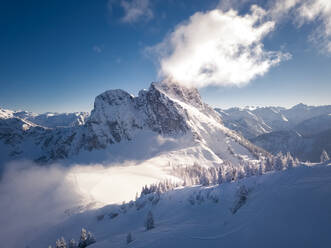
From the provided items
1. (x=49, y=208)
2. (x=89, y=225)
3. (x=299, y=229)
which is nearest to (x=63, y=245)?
(x=89, y=225)

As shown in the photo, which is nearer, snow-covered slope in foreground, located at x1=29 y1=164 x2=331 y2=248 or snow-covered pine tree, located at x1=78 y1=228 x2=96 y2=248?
snow-covered slope in foreground, located at x1=29 y1=164 x2=331 y2=248

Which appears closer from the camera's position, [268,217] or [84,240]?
[268,217]

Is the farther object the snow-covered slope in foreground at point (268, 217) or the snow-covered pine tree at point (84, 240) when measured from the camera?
the snow-covered pine tree at point (84, 240)

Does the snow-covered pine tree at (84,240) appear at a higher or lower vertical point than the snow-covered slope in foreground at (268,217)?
lower

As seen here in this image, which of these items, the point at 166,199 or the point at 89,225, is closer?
the point at 166,199

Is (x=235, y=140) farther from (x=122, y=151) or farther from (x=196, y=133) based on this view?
(x=122, y=151)

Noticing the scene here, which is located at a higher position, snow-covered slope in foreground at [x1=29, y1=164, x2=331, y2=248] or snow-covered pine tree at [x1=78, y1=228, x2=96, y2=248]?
snow-covered slope in foreground at [x1=29, y1=164, x2=331, y2=248]

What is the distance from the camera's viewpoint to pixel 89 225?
180ft

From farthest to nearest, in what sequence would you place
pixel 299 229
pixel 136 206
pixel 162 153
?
pixel 162 153 < pixel 136 206 < pixel 299 229

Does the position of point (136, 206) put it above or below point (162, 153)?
below

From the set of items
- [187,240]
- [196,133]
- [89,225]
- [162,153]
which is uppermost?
[196,133]

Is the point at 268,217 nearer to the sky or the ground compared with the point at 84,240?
nearer to the sky

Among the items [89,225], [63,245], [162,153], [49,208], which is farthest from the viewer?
[162,153]

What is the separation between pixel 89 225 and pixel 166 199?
29.4 meters
